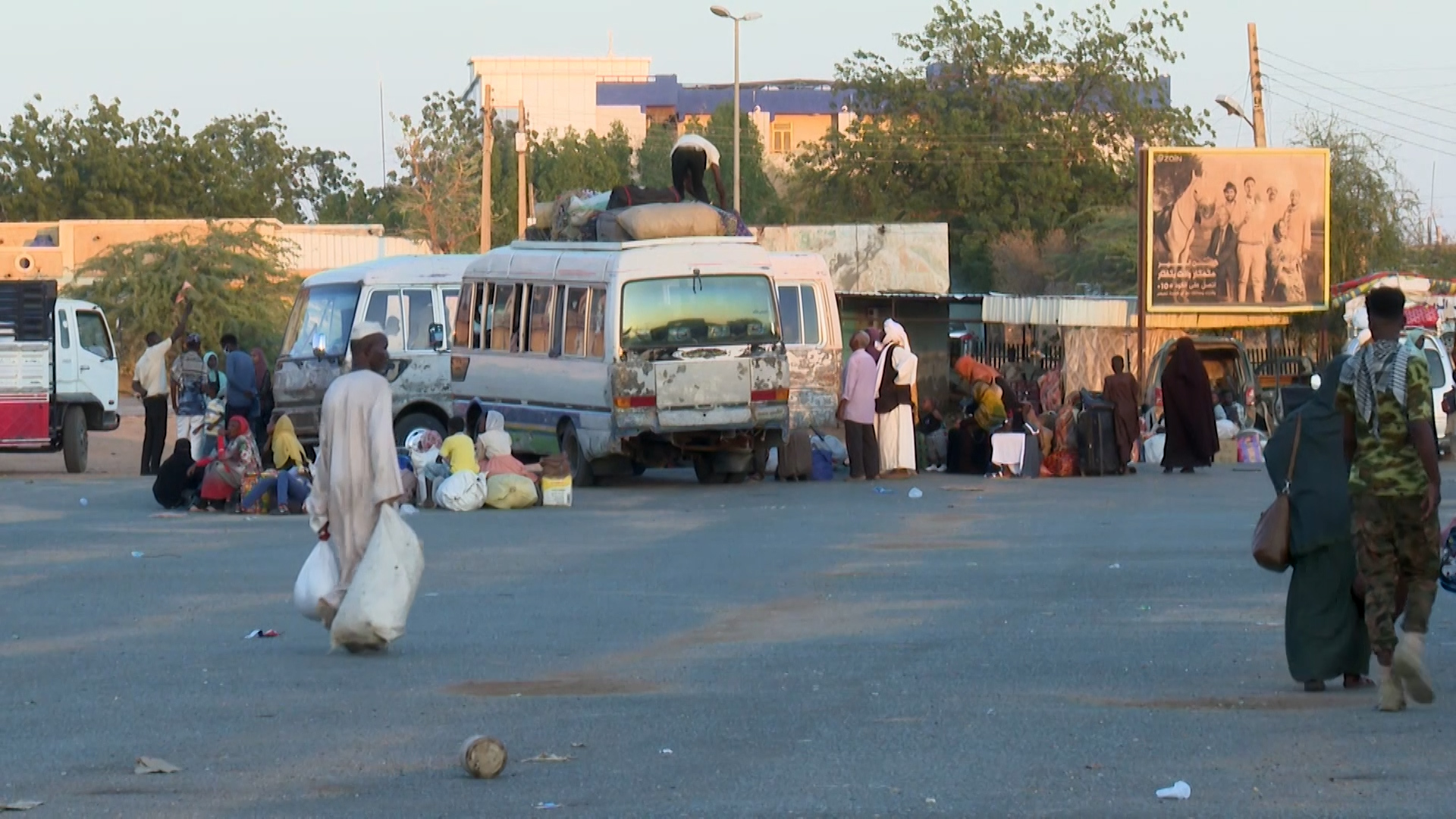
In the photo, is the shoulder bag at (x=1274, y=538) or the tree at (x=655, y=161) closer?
the shoulder bag at (x=1274, y=538)

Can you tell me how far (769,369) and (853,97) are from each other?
47.3 m

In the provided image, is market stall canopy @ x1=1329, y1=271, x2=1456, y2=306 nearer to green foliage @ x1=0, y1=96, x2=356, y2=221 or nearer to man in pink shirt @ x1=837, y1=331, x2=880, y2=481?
man in pink shirt @ x1=837, y1=331, x2=880, y2=481

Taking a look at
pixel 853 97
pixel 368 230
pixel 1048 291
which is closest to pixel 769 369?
pixel 1048 291

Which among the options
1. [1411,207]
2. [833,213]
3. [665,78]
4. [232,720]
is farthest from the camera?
[665,78]

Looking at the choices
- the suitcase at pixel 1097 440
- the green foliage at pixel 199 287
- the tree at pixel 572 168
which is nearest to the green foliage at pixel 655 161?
the tree at pixel 572 168

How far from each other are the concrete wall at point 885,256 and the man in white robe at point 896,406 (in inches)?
823

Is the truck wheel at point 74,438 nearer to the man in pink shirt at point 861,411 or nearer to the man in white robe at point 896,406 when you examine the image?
the man in pink shirt at point 861,411

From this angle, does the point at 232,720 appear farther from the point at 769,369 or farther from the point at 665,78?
the point at 665,78

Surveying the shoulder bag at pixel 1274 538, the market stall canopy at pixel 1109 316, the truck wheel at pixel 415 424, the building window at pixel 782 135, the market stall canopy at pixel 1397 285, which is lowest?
the truck wheel at pixel 415 424

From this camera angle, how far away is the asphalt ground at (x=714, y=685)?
673 cm

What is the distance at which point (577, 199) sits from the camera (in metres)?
24.5

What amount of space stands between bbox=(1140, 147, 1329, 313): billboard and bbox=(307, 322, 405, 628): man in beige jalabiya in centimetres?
2797

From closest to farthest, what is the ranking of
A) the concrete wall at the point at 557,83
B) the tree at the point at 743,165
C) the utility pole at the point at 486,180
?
1. the utility pole at the point at 486,180
2. the tree at the point at 743,165
3. the concrete wall at the point at 557,83

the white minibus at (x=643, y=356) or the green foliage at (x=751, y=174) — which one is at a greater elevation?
the green foliage at (x=751, y=174)
